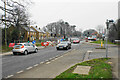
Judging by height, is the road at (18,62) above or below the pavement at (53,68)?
below

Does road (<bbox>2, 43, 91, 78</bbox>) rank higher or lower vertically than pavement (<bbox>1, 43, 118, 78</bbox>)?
lower

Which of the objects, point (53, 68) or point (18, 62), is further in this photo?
point (18, 62)

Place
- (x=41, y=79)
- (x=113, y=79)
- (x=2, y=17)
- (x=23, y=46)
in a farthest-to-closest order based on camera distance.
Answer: (x=2, y=17) < (x=23, y=46) < (x=41, y=79) < (x=113, y=79)

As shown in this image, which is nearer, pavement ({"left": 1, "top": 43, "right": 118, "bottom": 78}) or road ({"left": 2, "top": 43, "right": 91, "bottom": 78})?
pavement ({"left": 1, "top": 43, "right": 118, "bottom": 78})

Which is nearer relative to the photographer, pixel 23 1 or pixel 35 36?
pixel 23 1

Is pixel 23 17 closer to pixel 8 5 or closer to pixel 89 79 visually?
pixel 8 5

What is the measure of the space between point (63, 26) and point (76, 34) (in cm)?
2108

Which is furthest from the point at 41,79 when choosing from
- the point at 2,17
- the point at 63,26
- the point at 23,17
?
the point at 63,26

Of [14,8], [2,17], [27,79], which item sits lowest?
[27,79]

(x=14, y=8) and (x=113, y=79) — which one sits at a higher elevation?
(x=14, y=8)

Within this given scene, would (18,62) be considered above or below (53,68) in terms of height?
below

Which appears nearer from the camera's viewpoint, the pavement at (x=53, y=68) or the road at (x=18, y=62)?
the pavement at (x=53, y=68)

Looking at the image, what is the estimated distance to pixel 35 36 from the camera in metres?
80.4

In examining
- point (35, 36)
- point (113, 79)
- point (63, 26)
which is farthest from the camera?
point (63, 26)
